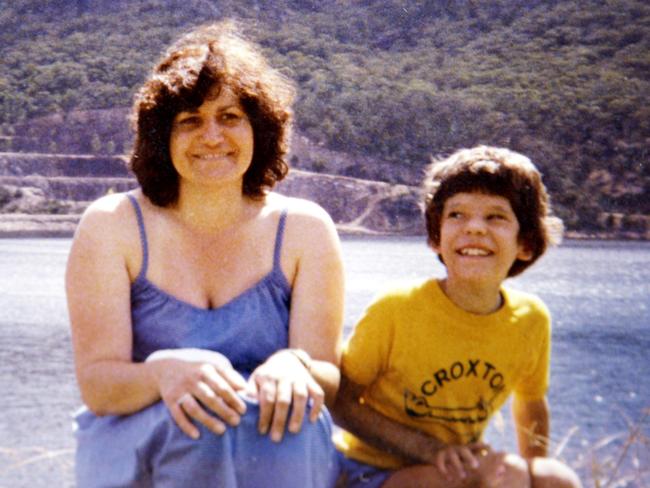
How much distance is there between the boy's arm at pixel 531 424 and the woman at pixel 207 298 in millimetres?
505

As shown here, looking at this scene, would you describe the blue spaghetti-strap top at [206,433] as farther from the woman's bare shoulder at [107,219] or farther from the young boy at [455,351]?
the young boy at [455,351]

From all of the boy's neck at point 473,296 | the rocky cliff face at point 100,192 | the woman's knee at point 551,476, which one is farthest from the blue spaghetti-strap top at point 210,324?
the rocky cliff face at point 100,192

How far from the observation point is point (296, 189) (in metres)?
47.3

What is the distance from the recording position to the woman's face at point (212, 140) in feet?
7.15

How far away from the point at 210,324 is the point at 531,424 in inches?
31.9

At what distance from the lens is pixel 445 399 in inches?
86.4

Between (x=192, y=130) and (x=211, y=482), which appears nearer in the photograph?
(x=211, y=482)

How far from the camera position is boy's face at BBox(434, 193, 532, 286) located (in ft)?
7.38

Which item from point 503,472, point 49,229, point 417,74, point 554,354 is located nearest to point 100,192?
point 49,229

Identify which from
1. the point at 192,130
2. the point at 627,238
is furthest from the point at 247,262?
the point at 627,238

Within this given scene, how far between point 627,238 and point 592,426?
120ft

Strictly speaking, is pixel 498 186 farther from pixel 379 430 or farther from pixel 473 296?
pixel 379 430

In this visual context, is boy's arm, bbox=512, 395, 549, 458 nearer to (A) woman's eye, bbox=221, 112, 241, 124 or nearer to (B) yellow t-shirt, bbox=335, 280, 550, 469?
(B) yellow t-shirt, bbox=335, 280, 550, 469

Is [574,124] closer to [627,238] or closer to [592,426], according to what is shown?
[627,238]
